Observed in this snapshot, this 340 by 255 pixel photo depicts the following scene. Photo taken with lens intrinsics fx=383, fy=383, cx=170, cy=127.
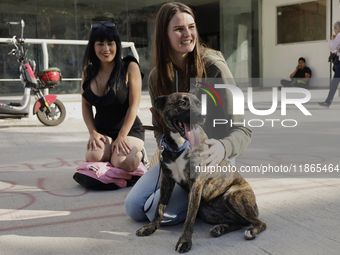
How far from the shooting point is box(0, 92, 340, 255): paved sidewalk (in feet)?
7.64

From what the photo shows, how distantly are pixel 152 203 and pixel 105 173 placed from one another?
1026 mm

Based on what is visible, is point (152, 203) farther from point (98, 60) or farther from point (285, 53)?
point (285, 53)

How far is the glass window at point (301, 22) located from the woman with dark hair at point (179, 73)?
49.8 feet

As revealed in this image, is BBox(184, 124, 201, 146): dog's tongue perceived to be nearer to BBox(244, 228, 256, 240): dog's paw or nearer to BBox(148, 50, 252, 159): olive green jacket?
BBox(148, 50, 252, 159): olive green jacket

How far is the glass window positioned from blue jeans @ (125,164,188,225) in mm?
15396

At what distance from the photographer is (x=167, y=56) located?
8.73 ft

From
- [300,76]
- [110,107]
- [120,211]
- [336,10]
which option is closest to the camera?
[120,211]

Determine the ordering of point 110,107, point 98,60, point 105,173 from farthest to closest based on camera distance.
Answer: point 98,60 → point 110,107 → point 105,173

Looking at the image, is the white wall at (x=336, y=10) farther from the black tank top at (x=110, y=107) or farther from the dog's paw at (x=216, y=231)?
the dog's paw at (x=216, y=231)

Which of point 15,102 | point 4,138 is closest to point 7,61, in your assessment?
point 15,102

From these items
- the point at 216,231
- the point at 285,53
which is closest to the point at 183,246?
the point at 216,231

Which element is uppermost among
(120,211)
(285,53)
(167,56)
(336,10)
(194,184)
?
(336,10)

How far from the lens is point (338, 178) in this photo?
3.86 m

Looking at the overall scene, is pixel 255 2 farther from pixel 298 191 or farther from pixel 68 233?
pixel 68 233
